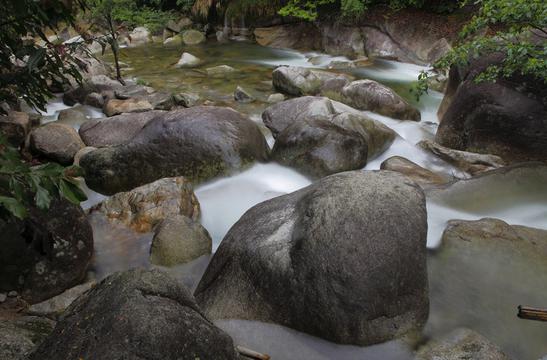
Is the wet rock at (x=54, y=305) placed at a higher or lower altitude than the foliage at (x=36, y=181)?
lower

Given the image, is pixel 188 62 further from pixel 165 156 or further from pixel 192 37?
pixel 165 156

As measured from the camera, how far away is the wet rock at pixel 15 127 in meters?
5.75

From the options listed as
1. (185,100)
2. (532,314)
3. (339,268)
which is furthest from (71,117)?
(532,314)

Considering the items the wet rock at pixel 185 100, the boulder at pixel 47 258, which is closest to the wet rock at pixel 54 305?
the boulder at pixel 47 258

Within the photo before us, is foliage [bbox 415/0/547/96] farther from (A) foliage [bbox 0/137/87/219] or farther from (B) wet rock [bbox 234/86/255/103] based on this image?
(B) wet rock [bbox 234/86/255/103]

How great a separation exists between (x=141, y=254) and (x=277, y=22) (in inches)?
521

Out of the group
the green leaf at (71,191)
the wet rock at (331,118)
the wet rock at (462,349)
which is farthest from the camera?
the wet rock at (331,118)

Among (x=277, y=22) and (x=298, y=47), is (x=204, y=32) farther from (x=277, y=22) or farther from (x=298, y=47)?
(x=298, y=47)

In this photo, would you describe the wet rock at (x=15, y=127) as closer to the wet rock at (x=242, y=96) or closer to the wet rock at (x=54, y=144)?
the wet rock at (x=54, y=144)

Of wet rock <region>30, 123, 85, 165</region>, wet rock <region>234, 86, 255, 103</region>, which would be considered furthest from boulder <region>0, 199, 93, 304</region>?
wet rock <region>234, 86, 255, 103</region>

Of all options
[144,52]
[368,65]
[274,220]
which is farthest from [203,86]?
[274,220]

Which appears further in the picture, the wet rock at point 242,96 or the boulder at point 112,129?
the wet rock at point 242,96

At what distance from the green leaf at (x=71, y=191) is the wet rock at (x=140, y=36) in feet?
53.1

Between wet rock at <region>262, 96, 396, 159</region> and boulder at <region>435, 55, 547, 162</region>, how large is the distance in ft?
3.45
